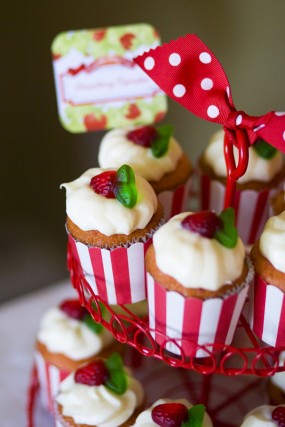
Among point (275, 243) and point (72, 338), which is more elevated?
point (275, 243)

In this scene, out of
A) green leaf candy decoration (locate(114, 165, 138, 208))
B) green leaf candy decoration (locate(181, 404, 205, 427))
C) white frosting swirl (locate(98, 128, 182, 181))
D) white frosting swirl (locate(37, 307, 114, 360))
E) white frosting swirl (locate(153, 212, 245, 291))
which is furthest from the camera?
white frosting swirl (locate(37, 307, 114, 360))

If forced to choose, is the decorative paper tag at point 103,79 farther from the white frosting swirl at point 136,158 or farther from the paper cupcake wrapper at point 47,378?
the paper cupcake wrapper at point 47,378

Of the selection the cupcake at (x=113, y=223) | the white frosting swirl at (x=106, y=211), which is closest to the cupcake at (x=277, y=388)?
the cupcake at (x=113, y=223)

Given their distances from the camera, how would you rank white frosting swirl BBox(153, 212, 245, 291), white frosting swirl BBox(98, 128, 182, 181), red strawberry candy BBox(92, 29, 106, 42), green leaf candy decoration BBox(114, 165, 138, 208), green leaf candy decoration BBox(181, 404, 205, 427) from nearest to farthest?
white frosting swirl BBox(153, 212, 245, 291), green leaf candy decoration BBox(114, 165, 138, 208), green leaf candy decoration BBox(181, 404, 205, 427), white frosting swirl BBox(98, 128, 182, 181), red strawberry candy BBox(92, 29, 106, 42)

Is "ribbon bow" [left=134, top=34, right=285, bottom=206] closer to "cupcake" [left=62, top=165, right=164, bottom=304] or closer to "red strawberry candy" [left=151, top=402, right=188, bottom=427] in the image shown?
"cupcake" [left=62, top=165, right=164, bottom=304]

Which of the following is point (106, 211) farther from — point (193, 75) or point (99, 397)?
point (99, 397)

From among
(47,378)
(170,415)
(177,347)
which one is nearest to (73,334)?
(47,378)

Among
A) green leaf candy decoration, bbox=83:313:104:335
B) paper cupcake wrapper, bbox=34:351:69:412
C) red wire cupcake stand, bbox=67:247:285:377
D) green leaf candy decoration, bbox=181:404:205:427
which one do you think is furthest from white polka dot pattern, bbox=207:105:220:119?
paper cupcake wrapper, bbox=34:351:69:412
